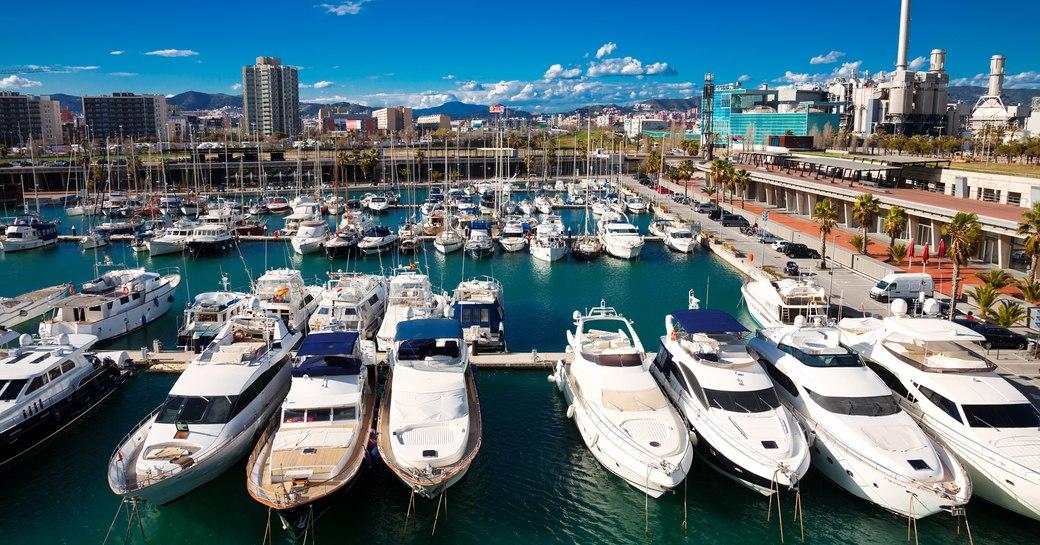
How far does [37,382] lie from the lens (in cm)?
2402

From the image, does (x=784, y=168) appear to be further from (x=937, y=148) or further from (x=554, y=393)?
(x=554, y=393)

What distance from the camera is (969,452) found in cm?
1991

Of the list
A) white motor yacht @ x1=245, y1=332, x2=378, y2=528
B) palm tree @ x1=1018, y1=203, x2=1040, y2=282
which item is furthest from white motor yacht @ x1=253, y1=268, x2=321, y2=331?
palm tree @ x1=1018, y1=203, x2=1040, y2=282

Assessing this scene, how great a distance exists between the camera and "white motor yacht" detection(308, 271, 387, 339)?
32.8 metres

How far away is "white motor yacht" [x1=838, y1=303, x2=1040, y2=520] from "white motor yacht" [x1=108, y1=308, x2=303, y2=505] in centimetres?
2131

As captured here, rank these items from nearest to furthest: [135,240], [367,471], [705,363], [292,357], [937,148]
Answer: [367,471]
[705,363]
[292,357]
[135,240]
[937,148]

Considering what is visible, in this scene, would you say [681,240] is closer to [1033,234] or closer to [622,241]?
[622,241]

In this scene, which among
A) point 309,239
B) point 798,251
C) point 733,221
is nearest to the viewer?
point 798,251

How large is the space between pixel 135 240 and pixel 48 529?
164 ft

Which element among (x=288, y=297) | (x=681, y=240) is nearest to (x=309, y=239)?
(x=288, y=297)

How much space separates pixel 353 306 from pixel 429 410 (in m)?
13.9

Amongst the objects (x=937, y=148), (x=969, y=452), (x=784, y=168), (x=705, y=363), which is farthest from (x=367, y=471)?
(x=937, y=148)

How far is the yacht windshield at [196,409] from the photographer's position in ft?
68.7

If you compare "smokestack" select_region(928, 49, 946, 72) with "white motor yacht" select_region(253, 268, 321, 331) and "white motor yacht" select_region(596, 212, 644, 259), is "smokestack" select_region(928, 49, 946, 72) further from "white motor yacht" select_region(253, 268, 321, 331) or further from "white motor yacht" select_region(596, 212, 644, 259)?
"white motor yacht" select_region(253, 268, 321, 331)
